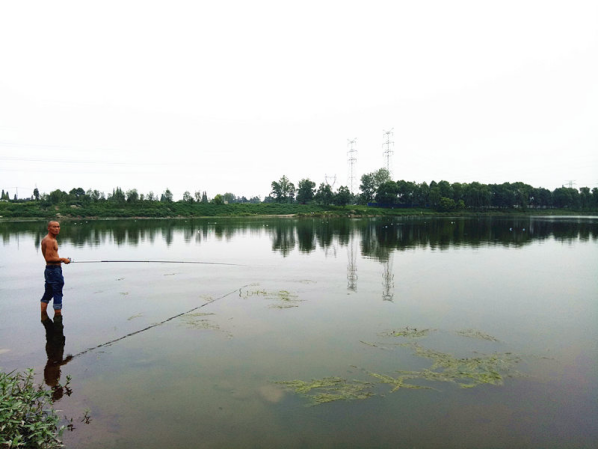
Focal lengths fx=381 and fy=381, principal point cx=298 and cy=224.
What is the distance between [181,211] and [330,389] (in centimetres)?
8992

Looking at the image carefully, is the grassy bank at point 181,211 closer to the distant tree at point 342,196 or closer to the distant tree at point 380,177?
the distant tree at point 342,196

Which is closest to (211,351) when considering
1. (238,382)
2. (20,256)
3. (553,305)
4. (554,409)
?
(238,382)

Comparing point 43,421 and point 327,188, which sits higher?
point 327,188

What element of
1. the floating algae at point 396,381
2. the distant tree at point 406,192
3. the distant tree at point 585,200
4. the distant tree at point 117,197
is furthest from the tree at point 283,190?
the floating algae at point 396,381

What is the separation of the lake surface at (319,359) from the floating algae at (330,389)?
3cm

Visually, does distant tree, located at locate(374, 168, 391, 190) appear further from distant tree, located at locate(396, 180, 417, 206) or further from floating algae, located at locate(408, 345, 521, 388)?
floating algae, located at locate(408, 345, 521, 388)

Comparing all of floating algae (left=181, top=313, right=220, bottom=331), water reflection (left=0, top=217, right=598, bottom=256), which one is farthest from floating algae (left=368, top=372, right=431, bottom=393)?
water reflection (left=0, top=217, right=598, bottom=256)

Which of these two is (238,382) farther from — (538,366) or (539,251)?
(539,251)

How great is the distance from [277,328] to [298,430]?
4.14 metres

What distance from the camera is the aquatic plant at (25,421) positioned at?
421 cm

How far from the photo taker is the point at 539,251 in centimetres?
2428

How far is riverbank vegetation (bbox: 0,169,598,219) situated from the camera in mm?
80438

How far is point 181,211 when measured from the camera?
91.2m

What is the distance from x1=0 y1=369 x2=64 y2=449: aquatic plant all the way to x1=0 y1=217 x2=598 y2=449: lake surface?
0.35 m
